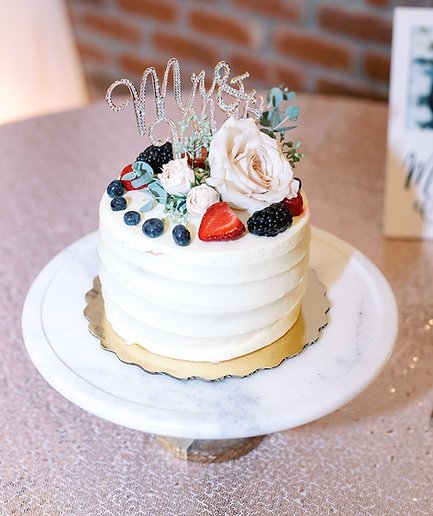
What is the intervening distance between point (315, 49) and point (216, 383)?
1.99m

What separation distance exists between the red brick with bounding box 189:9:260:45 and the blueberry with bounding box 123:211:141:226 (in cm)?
200

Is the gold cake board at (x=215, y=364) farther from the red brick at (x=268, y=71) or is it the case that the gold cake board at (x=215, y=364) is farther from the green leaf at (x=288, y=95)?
the red brick at (x=268, y=71)

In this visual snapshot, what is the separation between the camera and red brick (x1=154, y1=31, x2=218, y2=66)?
297 cm

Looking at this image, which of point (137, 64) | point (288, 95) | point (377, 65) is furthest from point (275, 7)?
point (288, 95)

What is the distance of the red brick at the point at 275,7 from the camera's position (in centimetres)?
265

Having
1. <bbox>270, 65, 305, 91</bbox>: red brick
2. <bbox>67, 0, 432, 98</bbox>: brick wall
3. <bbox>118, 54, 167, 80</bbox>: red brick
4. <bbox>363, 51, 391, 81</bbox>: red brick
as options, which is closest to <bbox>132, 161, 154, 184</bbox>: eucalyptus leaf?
<bbox>67, 0, 432, 98</bbox>: brick wall

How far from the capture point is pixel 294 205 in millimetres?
998

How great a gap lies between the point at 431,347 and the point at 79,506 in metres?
0.60

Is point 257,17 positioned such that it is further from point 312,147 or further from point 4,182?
point 4,182

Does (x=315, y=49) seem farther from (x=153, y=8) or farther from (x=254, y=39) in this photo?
(x=153, y=8)

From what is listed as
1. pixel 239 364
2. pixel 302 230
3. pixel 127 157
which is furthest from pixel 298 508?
pixel 127 157

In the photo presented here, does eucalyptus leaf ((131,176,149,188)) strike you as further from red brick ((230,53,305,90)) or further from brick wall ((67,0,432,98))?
red brick ((230,53,305,90))

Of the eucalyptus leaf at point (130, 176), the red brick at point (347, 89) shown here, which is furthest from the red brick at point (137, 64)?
the eucalyptus leaf at point (130, 176)

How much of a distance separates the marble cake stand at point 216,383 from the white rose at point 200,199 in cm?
21
